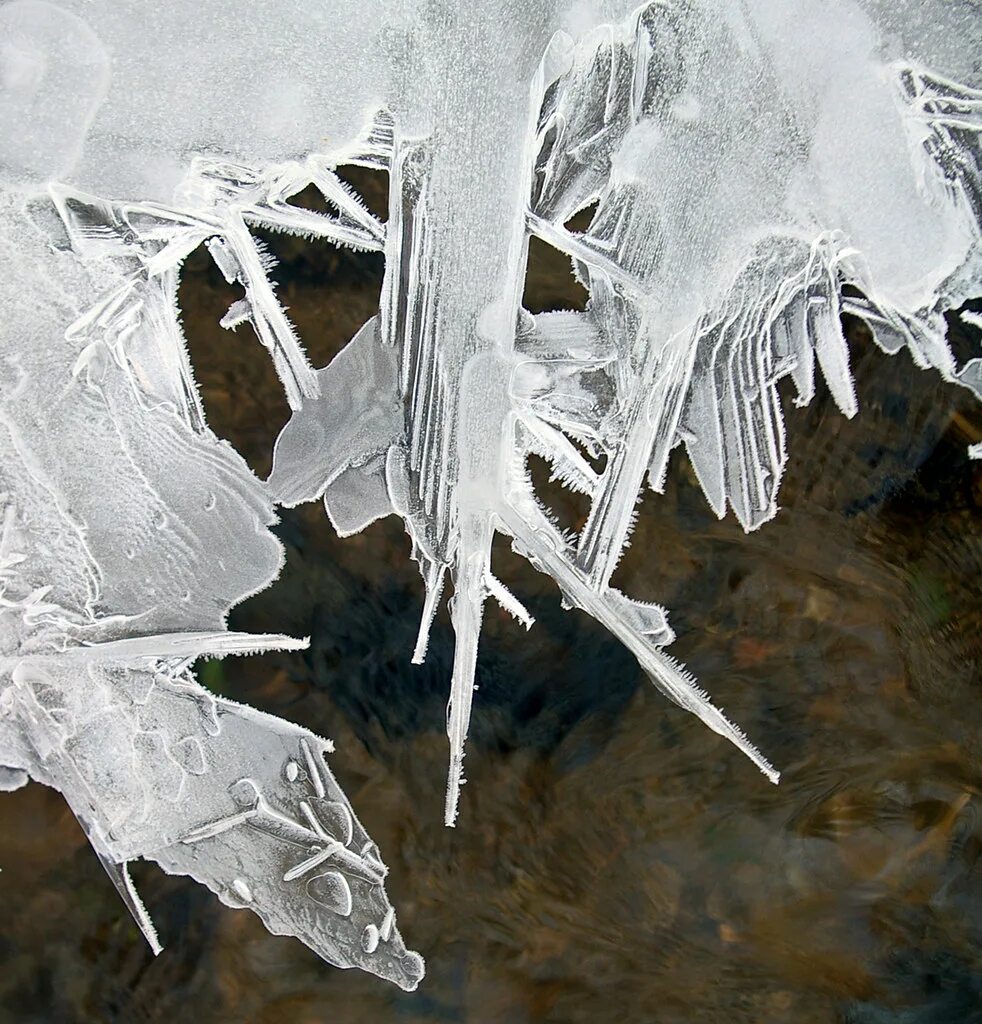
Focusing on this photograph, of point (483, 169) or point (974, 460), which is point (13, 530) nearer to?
point (483, 169)

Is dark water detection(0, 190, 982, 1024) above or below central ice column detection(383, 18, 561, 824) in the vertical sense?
below

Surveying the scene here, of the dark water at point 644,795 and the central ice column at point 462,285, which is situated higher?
the central ice column at point 462,285

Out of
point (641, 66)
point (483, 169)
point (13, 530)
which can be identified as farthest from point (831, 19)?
point (13, 530)

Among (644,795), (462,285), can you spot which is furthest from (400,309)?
→ (644,795)
